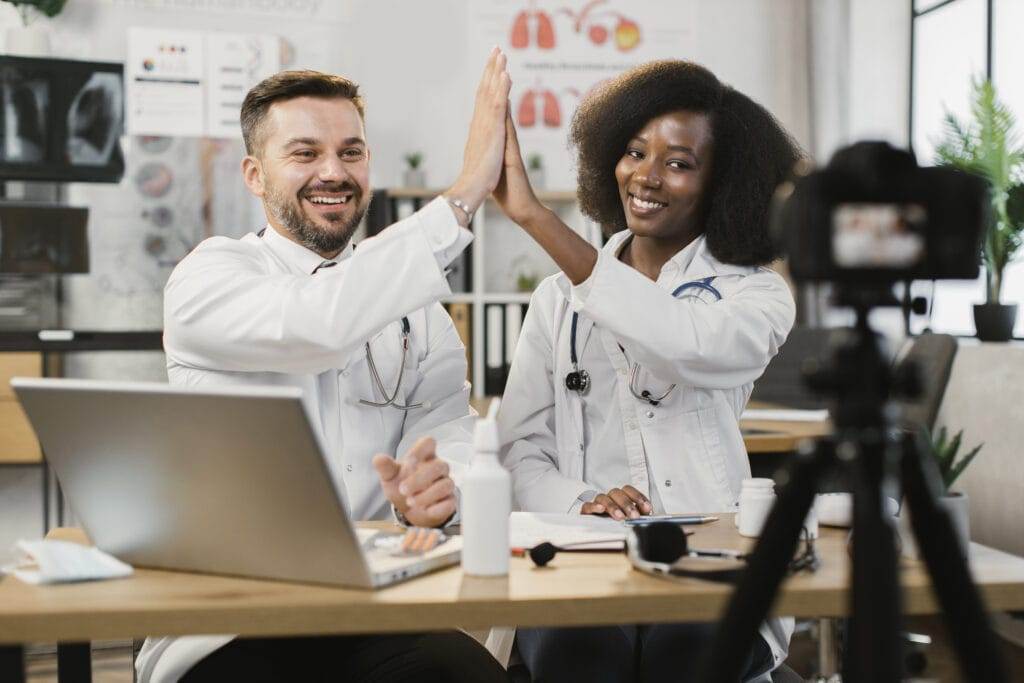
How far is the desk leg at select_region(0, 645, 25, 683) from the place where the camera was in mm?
1032

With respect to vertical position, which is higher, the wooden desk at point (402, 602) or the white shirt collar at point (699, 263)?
the white shirt collar at point (699, 263)

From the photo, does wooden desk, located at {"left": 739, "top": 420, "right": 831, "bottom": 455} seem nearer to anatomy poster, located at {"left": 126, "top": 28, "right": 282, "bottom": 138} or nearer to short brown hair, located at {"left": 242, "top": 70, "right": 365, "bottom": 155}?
short brown hair, located at {"left": 242, "top": 70, "right": 365, "bottom": 155}

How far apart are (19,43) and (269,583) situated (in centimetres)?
464

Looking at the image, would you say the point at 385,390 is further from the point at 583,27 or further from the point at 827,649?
the point at 583,27

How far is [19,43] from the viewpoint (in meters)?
5.04

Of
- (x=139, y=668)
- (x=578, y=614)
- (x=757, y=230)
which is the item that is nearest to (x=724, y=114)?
(x=757, y=230)

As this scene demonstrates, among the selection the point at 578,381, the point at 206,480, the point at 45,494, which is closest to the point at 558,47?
the point at 45,494

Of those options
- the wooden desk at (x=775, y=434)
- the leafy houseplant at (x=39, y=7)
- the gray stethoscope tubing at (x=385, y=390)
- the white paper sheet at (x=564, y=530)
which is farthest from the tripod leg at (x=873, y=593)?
the leafy houseplant at (x=39, y=7)

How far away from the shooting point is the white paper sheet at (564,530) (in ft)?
4.45

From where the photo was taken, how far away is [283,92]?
6.81 feet

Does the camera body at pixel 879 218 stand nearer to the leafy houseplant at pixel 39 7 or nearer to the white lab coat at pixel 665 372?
the white lab coat at pixel 665 372

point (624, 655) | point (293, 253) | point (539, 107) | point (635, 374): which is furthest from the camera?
point (539, 107)

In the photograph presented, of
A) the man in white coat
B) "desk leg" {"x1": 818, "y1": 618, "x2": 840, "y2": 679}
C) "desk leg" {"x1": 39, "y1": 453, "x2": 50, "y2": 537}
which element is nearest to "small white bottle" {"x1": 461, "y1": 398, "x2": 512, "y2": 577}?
the man in white coat

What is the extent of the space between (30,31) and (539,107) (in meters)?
2.52
